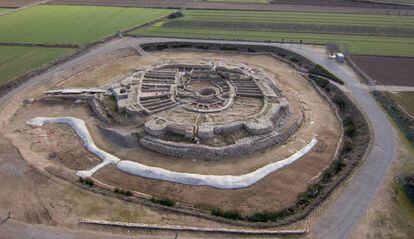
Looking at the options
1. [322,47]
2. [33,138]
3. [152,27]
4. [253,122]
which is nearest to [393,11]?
[322,47]

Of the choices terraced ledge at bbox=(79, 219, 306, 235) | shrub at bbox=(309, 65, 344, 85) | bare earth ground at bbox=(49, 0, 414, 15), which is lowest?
terraced ledge at bbox=(79, 219, 306, 235)

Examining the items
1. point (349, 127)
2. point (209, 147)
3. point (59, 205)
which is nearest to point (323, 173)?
point (349, 127)

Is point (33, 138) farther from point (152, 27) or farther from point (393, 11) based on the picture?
point (393, 11)

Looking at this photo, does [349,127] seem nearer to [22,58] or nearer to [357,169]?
[357,169]

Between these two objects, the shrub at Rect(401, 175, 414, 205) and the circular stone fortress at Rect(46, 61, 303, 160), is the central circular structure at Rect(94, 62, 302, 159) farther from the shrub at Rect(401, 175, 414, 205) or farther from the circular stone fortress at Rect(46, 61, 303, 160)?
the shrub at Rect(401, 175, 414, 205)

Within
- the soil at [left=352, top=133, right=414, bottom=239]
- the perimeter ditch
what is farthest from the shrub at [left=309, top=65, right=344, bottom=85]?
the soil at [left=352, top=133, right=414, bottom=239]

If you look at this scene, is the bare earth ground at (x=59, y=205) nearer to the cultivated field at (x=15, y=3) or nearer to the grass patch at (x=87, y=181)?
the grass patch at (x=87, y=181)
